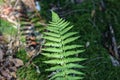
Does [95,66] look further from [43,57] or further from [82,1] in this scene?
[82,1]

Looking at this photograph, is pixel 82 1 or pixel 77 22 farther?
pixel 82 1

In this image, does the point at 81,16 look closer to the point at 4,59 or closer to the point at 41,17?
the point at 41,17

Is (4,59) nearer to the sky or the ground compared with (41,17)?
nearer to the ground

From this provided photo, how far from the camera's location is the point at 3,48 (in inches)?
129

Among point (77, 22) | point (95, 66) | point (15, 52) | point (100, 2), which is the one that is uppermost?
point (100, 2)

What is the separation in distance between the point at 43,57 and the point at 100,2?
1218 millimetres

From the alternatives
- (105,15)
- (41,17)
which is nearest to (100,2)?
(105,15)

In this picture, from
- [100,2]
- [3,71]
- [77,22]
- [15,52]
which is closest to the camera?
[3,71]

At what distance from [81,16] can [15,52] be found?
0.99m

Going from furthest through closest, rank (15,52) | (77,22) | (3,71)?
(77,22) → (15,52) → (3,71)

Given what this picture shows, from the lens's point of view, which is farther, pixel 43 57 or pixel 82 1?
pixel 82 1

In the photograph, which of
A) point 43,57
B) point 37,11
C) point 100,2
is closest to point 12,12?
point 37,11

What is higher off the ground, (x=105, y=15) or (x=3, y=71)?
(x=105, y=15)

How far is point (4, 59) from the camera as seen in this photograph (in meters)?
3.16
